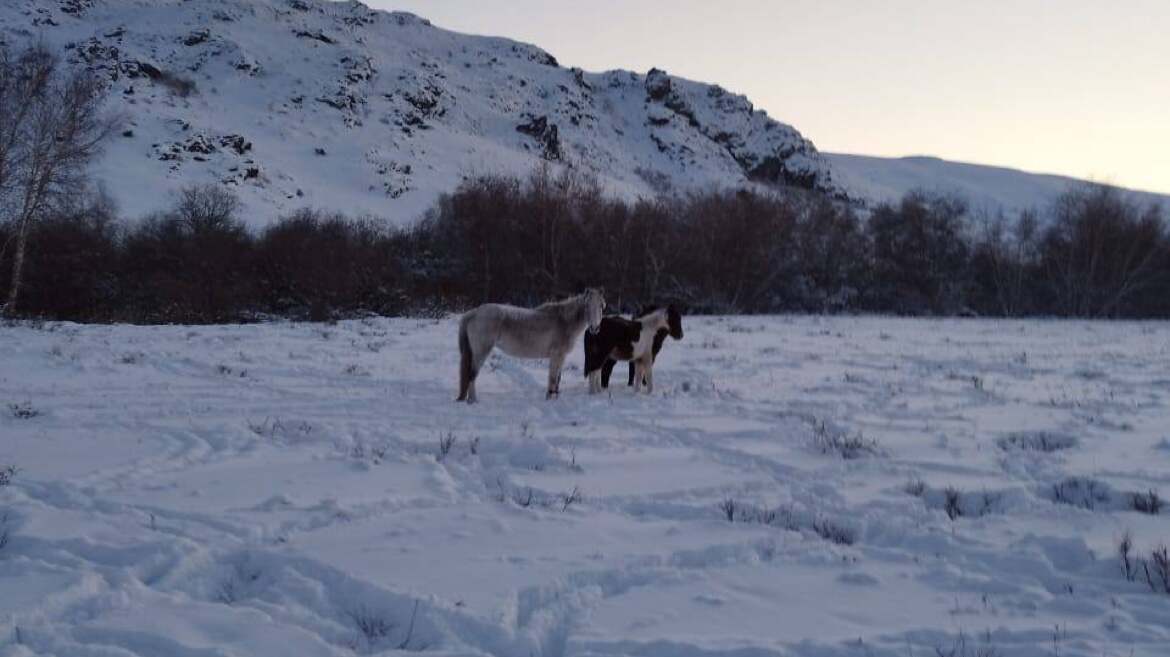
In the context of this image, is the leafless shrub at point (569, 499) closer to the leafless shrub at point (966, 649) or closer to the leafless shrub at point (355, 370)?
the leafless shrub at point (966, 649)

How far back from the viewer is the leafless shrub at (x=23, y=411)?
25.3ft

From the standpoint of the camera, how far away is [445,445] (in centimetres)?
696

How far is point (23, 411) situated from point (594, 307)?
6.84 metres

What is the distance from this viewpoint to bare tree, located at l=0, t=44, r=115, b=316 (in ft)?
76.9

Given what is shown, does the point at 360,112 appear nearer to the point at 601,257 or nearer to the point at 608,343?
the point at 601,257

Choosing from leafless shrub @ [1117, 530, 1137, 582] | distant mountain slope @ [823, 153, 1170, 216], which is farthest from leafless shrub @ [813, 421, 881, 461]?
distant mountain slope @ [823, 153, 1170, 216]

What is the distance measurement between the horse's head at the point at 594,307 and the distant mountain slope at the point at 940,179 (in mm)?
97684

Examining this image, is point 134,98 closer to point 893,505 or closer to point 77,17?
point 77,17

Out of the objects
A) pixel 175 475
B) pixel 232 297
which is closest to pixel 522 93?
pixel 232 297

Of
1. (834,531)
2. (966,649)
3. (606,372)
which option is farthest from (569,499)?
(606,372)

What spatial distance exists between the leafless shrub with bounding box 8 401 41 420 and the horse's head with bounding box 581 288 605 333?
663 cm

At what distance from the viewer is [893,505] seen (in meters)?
5.39

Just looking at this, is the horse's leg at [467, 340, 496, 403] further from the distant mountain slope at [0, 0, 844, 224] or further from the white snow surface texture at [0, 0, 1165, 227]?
the distant mountain slope at [0, 0, 844, 224]

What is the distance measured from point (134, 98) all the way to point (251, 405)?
69.3 metres
